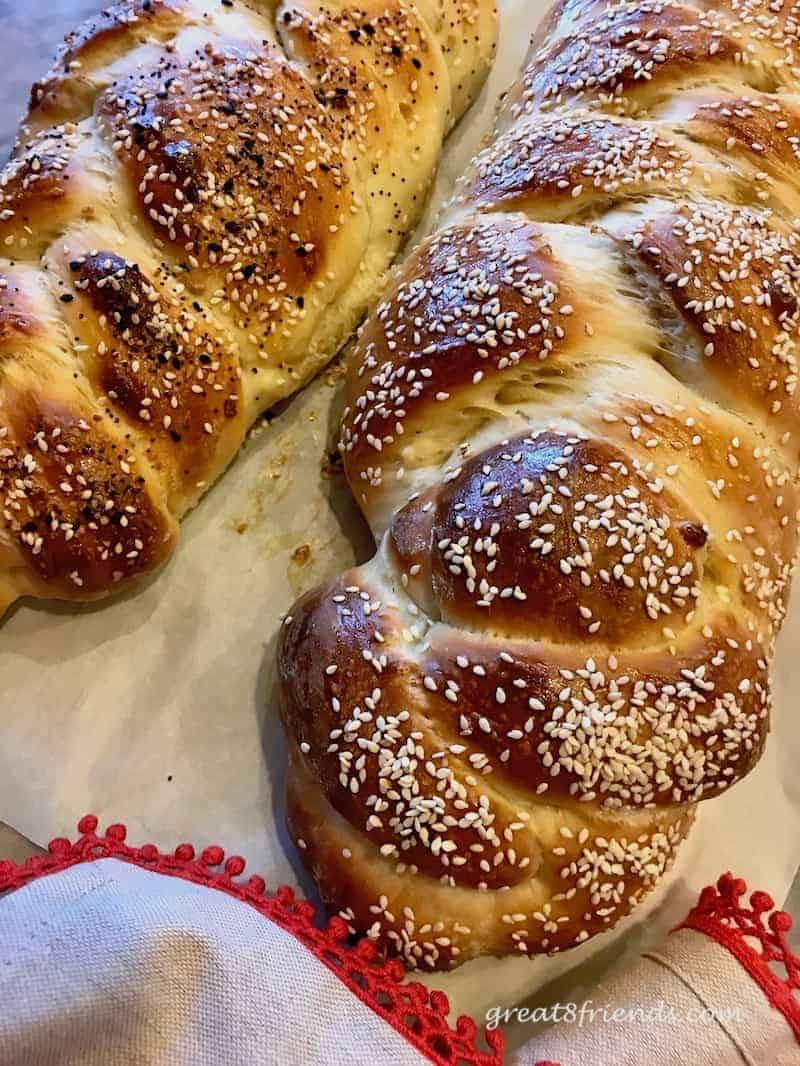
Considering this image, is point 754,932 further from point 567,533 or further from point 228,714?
point 228,714

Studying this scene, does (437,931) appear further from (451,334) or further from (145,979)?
(451,334)

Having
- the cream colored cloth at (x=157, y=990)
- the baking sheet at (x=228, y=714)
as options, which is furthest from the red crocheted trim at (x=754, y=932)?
the cream colored cloth at (x=157, y=990)

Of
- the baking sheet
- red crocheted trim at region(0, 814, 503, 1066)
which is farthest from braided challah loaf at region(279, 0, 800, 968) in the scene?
the baking sheet

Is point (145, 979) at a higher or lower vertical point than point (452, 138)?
lower

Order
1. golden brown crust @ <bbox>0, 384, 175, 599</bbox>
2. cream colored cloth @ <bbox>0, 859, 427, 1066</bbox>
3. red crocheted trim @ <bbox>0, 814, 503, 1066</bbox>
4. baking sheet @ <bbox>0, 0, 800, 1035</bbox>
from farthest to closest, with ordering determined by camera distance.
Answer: baking sheet @ <bbox>0, 0, 800, 1035</bbox>
golden brown crust @ <bbox>0, 384, 175, 599</bbox>
red crocheted trim @ <bbox>0, 814, 503, 1066</bbox>
cream colored cloth @ <bbox>0, 859, 427, 1066</bbox>

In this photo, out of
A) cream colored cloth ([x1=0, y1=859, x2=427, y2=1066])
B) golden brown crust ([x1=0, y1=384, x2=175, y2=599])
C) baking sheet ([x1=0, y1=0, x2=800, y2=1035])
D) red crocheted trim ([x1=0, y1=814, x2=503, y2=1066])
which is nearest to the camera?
cream colored cloth ([x1=0, y1=859, x2=427, y2=1066])

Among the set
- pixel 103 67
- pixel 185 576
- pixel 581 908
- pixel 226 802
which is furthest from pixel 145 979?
pixel 103 67

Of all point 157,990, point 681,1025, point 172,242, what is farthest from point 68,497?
point 681,1025

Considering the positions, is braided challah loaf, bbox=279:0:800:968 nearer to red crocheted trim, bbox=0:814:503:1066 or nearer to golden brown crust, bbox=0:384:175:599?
red crocheted trim, bbox=0:814:503:1066
